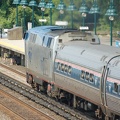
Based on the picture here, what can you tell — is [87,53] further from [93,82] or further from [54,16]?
[54,16]

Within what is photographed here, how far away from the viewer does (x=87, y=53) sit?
19250 mm

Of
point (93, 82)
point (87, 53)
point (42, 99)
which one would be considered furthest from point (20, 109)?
point (93, 82)

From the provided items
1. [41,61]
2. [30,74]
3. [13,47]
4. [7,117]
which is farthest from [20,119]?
[13,47]

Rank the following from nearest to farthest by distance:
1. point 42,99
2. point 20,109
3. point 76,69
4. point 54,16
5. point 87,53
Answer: point 87,53 < point 76,69 < point 20,109 < point 42,99 < point 54,16

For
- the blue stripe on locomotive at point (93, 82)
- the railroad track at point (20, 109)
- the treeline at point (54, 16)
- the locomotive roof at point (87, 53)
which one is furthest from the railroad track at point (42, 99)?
the treeline at point (54, 16)

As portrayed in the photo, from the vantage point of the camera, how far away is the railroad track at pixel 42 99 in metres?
20.5

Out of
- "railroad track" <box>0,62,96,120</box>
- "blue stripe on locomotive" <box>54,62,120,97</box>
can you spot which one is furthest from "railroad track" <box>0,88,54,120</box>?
"blue stripe on locomotive" <box>54,62,120,97</box>

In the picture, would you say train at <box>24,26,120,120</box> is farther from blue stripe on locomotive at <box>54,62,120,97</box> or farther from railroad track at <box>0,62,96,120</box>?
railroad track at <box>0,62,96,120</box>

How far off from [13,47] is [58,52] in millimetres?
17180

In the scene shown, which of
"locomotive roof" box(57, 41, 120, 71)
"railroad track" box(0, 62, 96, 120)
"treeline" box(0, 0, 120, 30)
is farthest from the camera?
"treeline" box(0, 0, 120, 30)

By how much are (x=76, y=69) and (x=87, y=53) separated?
0.85 meters

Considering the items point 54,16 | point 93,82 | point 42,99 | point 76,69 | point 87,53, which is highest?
point 87,53

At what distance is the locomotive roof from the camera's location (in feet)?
58.9

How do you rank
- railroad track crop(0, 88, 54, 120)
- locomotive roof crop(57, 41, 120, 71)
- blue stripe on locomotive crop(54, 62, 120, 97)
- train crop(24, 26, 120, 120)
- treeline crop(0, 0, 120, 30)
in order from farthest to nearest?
treeline crop(0, 0, 120, 30)
railroad track crop(0, 88, 54, 120)
locomotive roof crop(57, 41, 120, 71)
train crop(24, 26, 120, 120)
blue stripe on locomotive crop(54, 62, 120, 97)
